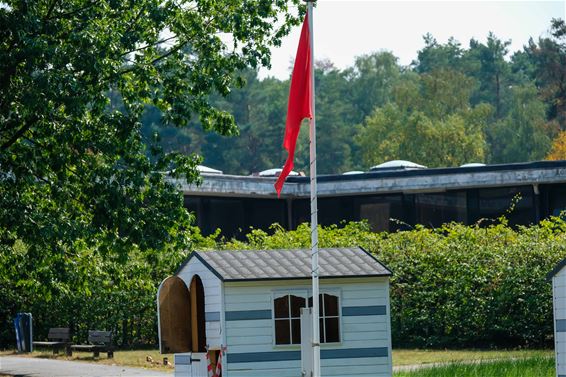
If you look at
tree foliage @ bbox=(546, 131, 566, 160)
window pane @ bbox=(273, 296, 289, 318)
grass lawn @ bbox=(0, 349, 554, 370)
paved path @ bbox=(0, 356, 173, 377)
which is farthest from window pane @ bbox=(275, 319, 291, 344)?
tree foliage @ bbox=(546, 131, 566, 160)

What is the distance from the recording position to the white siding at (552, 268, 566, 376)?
19.0 meters

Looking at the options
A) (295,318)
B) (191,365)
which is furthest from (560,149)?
(191,365)

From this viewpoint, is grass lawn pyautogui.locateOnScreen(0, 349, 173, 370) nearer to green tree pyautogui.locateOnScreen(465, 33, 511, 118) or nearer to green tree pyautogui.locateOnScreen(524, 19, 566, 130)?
green tree pyautogui.locateOnScreen(524, 19, 566, 130)

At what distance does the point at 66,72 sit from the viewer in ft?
71.5

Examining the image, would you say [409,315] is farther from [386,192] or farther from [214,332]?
[386,192]

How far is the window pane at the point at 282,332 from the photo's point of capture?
68.0ft

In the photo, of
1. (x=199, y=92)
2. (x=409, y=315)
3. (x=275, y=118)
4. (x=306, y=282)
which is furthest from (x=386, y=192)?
(x=275, y=118)

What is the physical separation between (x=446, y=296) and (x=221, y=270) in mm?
10843

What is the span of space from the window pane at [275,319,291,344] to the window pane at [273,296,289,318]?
0.10 m

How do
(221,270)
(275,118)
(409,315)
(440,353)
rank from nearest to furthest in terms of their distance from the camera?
(221,270) < (440,353) < (409,315) < (275,118)

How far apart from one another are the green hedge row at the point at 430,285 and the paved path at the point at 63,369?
5.40 ft

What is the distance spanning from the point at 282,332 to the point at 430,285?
10222mm

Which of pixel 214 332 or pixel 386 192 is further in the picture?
pixel 386 192

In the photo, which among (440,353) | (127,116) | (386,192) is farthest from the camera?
(386,192)
